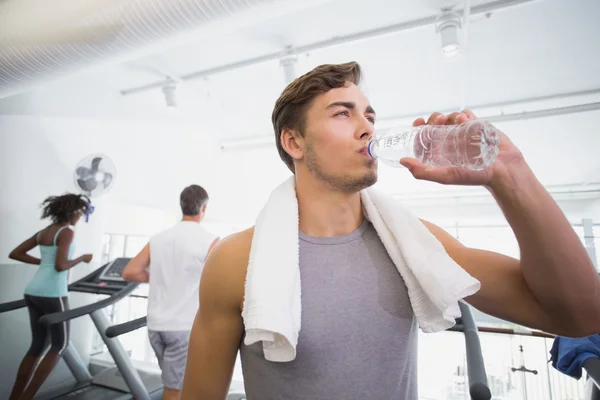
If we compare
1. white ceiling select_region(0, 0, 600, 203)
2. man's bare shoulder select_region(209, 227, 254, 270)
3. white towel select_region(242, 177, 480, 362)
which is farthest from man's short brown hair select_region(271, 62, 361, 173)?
white ceiling select_region(0, 0, 600, 203)

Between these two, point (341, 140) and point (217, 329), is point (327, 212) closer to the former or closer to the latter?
point (341, 140)

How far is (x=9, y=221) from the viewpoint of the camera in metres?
2.93

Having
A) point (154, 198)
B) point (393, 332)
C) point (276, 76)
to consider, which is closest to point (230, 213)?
point (154, 198)

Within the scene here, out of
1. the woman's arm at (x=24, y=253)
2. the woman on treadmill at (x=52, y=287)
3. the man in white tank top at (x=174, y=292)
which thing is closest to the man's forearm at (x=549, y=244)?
the man in white tank top at (x=174, y=292)

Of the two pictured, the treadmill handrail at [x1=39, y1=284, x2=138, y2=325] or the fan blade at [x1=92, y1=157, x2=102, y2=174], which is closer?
the treadmill handrail at [x1=39, y1=284, x2=138, y2=325]

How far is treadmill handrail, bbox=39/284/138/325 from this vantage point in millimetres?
1947

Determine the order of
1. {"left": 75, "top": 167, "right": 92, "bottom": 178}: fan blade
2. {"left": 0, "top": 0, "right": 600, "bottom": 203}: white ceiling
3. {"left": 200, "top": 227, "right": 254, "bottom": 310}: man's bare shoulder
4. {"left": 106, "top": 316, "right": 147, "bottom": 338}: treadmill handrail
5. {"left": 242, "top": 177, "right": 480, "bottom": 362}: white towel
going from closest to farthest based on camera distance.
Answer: {"left": 242, "top": 177, "right": 480, "bottom": 362}: white towel < {"left": 200, "top": 227, "right": 254, "bottom": 310}: man's bare shoulder < {"left": 106, "top": 316, "right": 147, "bottom": 338}: treadmill handrail < {"left": 0, "top": 0, "right": 600, "bottom": 203}: white ceiling < {"left": 75, "top": 167, "right": 92, "bottom": 178}: fan blade

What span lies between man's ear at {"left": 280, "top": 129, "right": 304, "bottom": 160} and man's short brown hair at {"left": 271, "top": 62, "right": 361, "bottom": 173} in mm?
16

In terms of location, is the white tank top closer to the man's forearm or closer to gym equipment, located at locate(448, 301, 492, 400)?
gym equipment, located at locate(448, 301, 492, 400)

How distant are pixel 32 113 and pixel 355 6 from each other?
121 inches

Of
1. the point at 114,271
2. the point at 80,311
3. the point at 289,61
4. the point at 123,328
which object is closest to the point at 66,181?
the point at 114,271

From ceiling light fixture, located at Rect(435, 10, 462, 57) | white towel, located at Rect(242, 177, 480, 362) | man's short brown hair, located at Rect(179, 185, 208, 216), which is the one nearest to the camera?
white towel, located at Rect(242, 177, 480, 362)

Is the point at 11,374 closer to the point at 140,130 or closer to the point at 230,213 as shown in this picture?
the point at 140,130

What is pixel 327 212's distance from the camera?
0.93 meters
